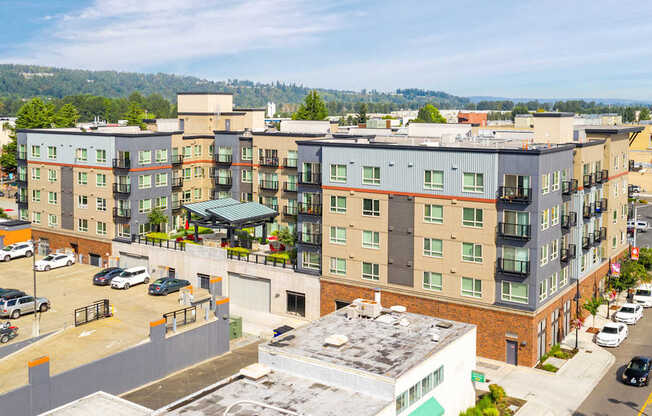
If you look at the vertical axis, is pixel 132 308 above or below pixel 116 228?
below

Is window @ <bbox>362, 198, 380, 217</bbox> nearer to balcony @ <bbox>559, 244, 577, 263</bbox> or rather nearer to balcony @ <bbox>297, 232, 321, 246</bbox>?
balcony @ <bbox>297, 232, 321, 246</bbox>

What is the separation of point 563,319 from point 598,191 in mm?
14918

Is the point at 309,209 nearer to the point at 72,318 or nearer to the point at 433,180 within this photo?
the point at 433,180

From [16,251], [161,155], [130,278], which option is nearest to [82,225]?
[16,251]

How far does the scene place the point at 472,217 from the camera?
5031 centimetres

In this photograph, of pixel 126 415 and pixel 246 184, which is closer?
pixel 126 415

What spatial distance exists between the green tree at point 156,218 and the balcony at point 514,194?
4146cm

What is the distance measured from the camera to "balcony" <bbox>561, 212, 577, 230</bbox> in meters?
52.8

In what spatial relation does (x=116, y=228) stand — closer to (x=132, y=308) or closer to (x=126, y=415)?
(x=132, y=308)

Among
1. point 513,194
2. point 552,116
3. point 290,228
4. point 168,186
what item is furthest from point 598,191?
point 168,186

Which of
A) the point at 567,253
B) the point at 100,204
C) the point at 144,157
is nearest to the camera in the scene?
the point at 567,253

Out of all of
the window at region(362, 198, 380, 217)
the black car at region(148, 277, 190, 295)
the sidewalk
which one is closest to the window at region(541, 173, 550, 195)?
the sidewalk

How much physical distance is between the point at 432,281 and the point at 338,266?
30.2 ft

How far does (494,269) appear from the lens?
163 feet
